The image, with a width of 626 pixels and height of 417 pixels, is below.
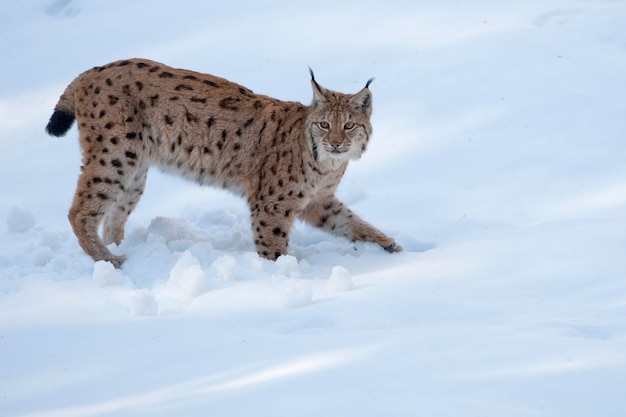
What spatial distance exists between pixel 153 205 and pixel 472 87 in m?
3.03

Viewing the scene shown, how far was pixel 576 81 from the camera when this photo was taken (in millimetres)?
9508

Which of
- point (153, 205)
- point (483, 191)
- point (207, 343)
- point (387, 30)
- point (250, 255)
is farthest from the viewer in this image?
point (387, 30)

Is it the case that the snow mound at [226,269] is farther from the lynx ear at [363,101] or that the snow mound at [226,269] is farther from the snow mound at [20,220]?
the snow mound at [20,220]

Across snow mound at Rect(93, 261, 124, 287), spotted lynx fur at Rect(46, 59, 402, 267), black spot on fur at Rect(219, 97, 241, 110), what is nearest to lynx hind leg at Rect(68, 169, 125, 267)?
spotted lynx fur at Rect(46, 59, 402, 267)

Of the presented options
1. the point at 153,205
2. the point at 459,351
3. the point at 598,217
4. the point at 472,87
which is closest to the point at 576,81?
the point at 472,87

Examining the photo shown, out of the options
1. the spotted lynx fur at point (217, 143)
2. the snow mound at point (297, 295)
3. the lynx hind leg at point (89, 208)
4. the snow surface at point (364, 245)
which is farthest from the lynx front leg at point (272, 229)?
the snow mound at point (297, 295)

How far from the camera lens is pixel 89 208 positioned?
7.30 m

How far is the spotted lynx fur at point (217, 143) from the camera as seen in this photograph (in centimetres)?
721

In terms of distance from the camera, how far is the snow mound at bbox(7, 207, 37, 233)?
26.8 ft

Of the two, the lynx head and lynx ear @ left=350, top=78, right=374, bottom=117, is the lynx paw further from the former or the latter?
lynx ear @ left=350, top=78, right=374, bottom=117

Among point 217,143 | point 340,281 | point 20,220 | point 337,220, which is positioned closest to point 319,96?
point 217,143

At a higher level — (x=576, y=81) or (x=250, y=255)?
(x=576, y=81)

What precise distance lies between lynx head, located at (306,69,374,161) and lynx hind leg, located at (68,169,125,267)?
1.41 meters

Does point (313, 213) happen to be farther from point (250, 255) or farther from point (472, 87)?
point (472, 87)
